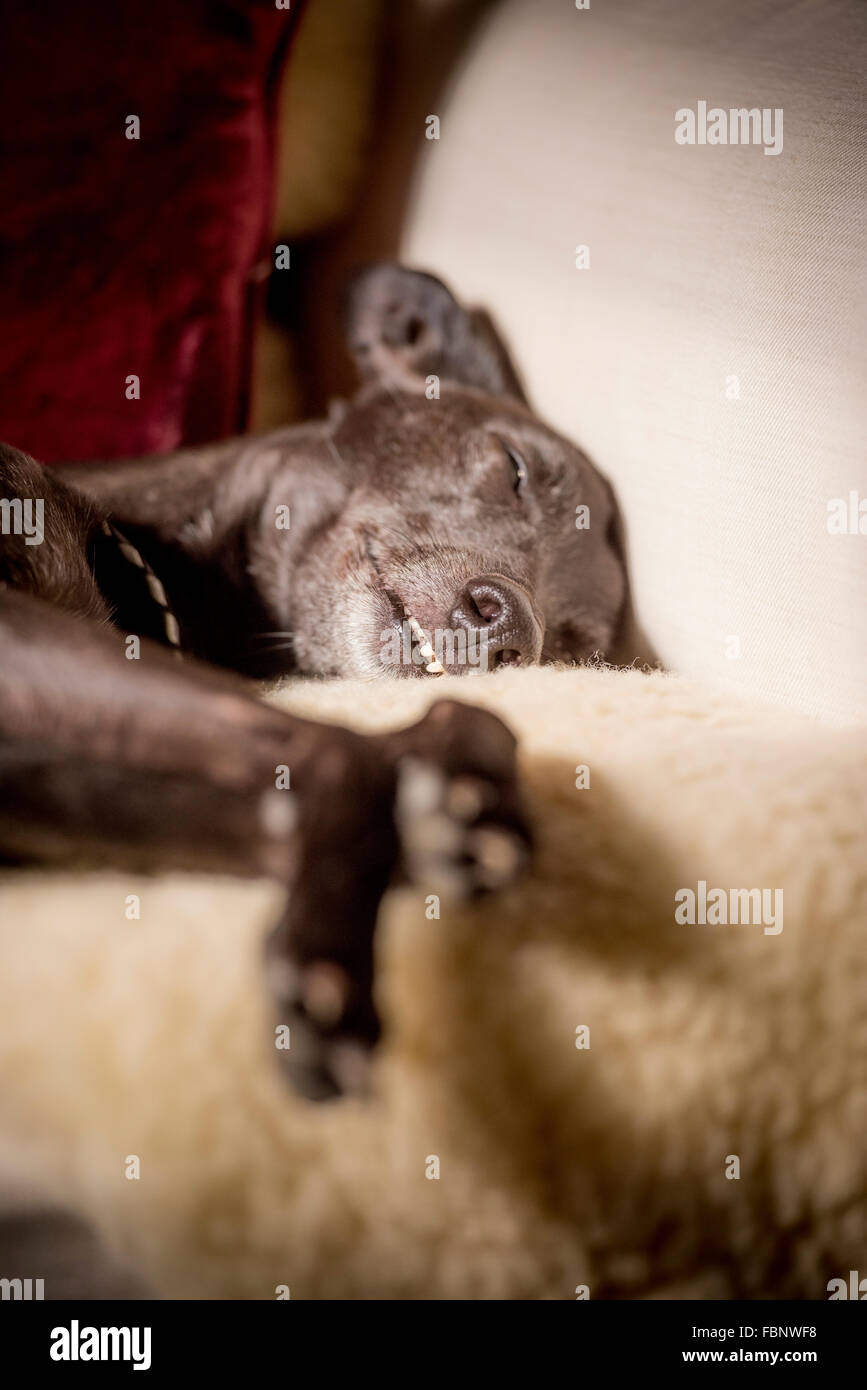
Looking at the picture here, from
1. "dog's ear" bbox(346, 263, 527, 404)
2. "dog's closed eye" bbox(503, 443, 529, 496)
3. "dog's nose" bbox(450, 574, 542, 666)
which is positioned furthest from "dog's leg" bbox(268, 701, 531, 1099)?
"dog's ear" bbox(346, 263, 527, 404)

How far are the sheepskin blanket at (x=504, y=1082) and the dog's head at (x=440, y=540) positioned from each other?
0.61m

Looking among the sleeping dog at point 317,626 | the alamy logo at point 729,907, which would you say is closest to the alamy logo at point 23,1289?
the sleeping dog at point 317,626

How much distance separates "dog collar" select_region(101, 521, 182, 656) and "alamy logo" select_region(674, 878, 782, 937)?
840 mm

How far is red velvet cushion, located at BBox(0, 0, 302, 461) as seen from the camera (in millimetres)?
1567

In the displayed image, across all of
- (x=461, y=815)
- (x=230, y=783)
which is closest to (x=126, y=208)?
(x=230, y=783)

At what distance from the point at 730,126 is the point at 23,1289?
1.53m

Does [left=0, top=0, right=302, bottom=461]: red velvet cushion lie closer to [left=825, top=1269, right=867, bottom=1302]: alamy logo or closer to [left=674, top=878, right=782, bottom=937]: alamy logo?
[left=674, top=878, right=782, bottom=937]: alamy logo

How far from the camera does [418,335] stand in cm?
194

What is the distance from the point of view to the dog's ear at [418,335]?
184 centimetres

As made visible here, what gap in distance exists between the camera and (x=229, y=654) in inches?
65.9

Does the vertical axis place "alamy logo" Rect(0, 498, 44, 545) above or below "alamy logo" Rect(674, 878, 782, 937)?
above

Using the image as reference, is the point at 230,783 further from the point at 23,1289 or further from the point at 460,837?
the point at 23,1289
